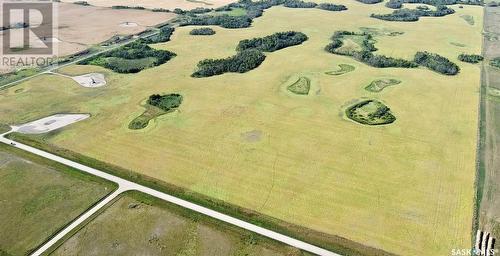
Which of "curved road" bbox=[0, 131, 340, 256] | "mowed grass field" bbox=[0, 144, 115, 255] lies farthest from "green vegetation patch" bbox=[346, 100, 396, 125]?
"mowed grass field" bbox=[0, 144, 115, 255]

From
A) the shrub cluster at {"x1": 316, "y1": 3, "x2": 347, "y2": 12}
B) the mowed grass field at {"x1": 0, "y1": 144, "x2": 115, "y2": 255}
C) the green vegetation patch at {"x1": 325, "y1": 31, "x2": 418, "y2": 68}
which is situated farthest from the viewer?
the shrub cluster at {"x1": 316, "y1": 3, "x2": 347, "y2": 12}

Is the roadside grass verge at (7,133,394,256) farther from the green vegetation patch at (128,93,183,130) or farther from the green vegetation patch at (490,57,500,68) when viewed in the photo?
the green vegetation patch at (490,57,500,68)

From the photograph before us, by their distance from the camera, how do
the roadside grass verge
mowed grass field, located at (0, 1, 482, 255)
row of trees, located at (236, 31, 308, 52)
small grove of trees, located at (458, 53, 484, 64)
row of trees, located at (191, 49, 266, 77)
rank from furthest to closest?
1. row of trees, located at (236, 31, 308, 52)
2. small grove of trees, located at (458, 53, 484, 64)
3. row of trees, located at (191, 49, 266, 77)
4. mowed grass field, located at (0, 1, 482, 255)
5. the roadside grass verge

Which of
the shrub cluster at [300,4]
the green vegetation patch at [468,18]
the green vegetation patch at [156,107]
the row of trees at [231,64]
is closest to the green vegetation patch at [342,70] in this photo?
the row of trees at [231,64]

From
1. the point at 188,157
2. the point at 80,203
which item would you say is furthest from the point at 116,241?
the point at 188,157

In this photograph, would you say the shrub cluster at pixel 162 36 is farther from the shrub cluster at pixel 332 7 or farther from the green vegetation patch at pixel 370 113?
the green vegetation patch at pixel 370 113

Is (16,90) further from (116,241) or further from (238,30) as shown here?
(238,30)

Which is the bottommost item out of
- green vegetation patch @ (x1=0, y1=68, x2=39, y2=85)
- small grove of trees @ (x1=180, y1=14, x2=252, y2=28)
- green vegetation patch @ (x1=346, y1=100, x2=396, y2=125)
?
green vegetation patch @ (x1=0, y1=68, x2=39, y2=85)

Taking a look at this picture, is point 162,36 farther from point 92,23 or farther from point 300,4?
point 300,4
